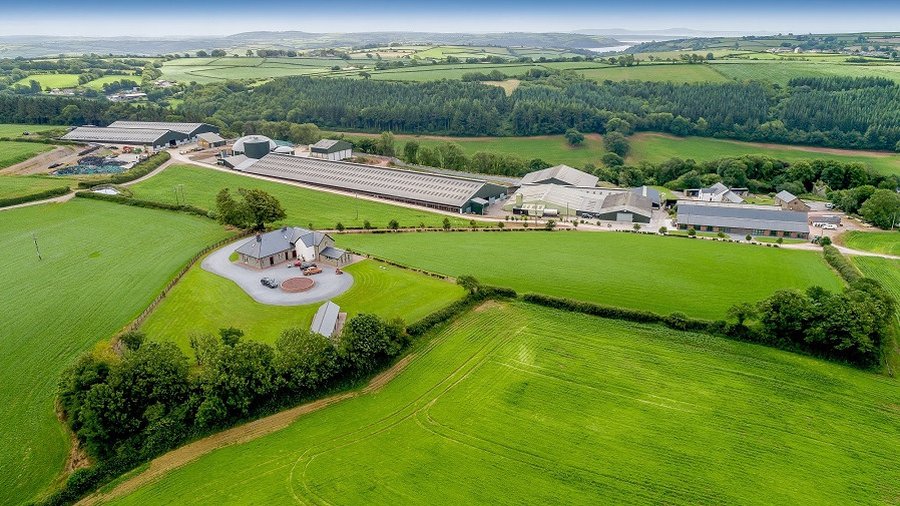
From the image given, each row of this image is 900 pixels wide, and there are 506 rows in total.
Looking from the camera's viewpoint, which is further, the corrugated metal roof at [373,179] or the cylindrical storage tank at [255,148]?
the cylindrical storage tank at [255,148]

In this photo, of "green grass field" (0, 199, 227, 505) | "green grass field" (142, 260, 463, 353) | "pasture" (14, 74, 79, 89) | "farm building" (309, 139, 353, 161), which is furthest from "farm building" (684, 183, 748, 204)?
"pasture" (14, 74, 79, 89)

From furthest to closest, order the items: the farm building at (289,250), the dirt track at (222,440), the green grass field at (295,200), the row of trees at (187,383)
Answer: the green grass field at (295,200)
the farm building at (289,250)
the row of trees at (187,383)
the dirt track at (222,440)

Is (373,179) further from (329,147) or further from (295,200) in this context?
(329,147)

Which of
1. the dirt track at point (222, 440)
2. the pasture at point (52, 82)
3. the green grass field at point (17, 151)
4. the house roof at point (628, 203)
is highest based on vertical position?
the pasture at point (52, 82)

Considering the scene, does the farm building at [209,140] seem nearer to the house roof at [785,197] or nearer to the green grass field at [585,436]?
the green grass field at [585,436]

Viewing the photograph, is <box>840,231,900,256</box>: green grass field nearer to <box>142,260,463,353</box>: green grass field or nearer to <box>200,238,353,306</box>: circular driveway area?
<box>142,260,463,353</box>: green grass field

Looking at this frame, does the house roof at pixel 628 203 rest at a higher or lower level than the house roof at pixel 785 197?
higher

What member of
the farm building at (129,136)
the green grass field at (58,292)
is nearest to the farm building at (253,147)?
the farm building at (129,136)
